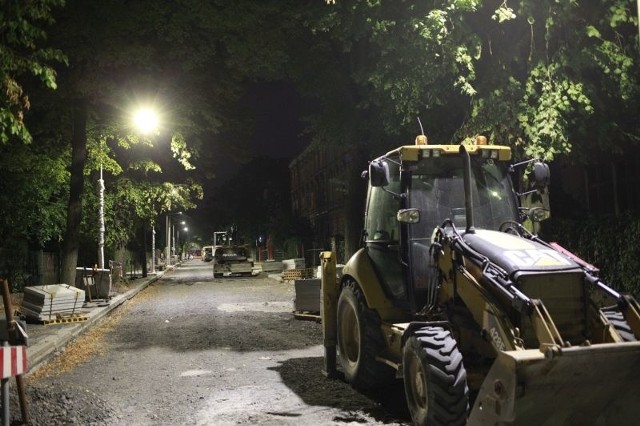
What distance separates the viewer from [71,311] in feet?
51.8

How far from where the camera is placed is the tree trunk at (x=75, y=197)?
61.0ft

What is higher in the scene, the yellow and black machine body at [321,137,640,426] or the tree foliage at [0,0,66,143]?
the tree foliage at [0,0,66,143]

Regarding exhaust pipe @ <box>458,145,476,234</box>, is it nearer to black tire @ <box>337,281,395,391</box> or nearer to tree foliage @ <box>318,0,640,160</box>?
black tire @ <box>337,281,395,391</box>

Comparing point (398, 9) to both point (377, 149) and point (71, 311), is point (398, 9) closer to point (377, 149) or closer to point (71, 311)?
point (377, 149)

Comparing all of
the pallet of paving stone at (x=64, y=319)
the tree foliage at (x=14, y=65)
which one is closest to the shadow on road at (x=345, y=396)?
the tree foliage at (x=14, y=65)

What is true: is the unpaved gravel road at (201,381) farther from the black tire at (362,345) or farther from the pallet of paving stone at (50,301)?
the pallet of paving stone at (50,301)

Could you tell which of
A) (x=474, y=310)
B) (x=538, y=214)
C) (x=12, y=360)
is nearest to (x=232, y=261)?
(x=12, y=360)

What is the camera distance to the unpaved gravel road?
260 inches

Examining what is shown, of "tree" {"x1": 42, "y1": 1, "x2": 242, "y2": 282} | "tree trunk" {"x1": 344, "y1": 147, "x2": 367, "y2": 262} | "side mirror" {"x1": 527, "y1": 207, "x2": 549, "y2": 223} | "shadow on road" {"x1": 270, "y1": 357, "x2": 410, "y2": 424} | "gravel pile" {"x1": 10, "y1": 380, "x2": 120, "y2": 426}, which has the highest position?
"tree" {"x1": 42, "y1": 1, "x2": 242, "y2": 282}

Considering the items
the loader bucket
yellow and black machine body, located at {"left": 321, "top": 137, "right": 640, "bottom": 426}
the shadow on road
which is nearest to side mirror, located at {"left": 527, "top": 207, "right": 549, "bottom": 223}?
yellow and black machine body, located at {"left": 321, "top": 137, "right": 640, "bottom": 426}

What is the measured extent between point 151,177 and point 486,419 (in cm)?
2679

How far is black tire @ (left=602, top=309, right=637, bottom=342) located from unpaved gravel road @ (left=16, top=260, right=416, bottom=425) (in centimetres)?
220

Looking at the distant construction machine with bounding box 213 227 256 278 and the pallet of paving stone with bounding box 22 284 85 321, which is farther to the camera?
the distant construction machine with bounding box 213 227 256 278

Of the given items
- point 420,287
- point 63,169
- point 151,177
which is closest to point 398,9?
point 420,287
